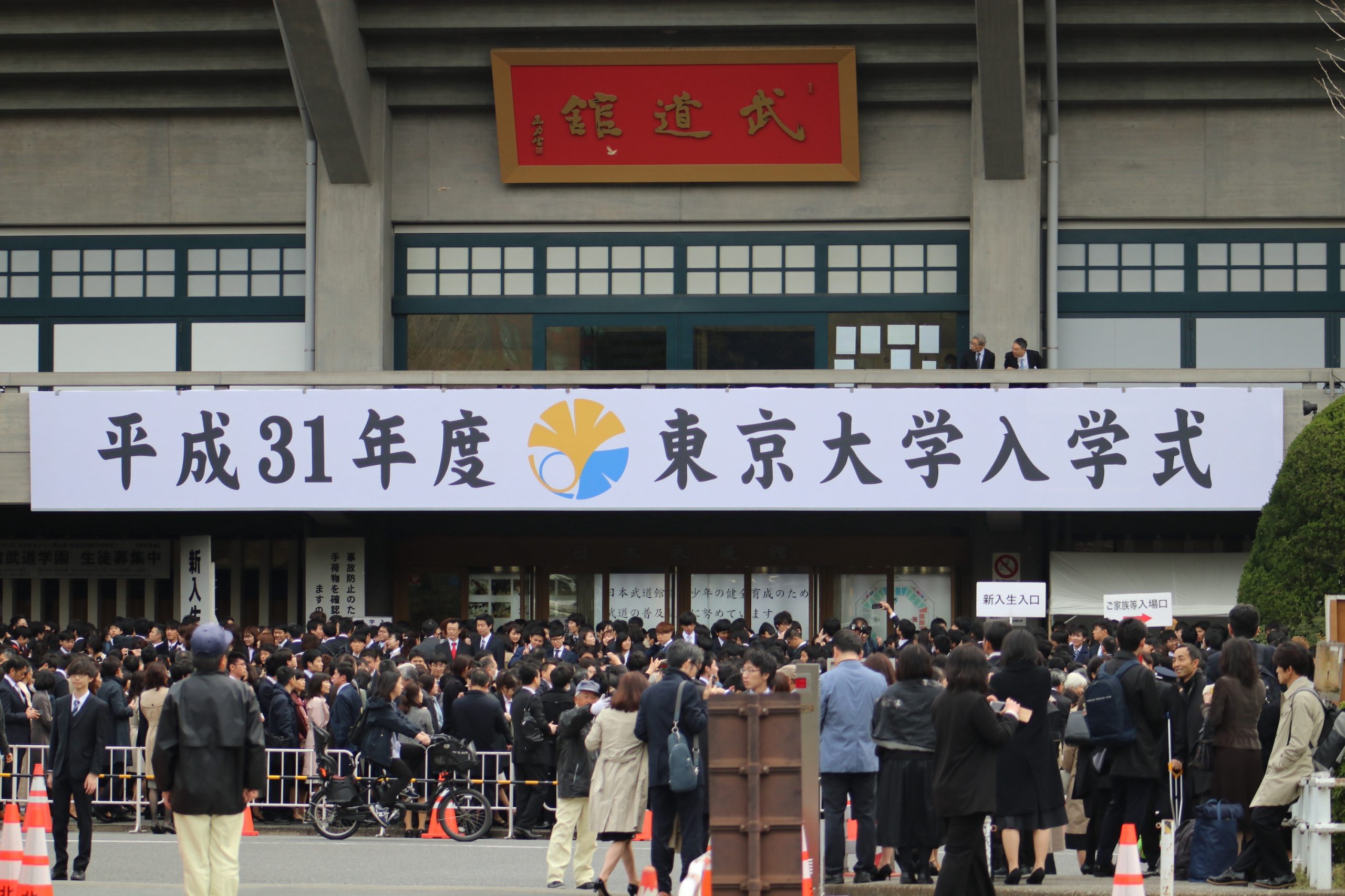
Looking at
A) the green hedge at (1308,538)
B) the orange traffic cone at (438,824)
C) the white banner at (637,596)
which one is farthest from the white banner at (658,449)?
the orange traffic cone at (438,824)

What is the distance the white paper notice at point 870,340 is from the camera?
26344 mm

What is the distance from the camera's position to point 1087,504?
21297 mm

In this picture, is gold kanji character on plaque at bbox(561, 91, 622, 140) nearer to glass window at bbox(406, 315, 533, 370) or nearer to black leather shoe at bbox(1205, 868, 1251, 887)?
glass window at bbox(406, 315, 533, 370)

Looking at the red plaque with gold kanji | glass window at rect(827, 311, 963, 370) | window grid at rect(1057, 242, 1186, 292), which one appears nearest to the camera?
the red plaque with gold kanji

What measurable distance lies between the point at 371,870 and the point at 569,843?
1.86 metres

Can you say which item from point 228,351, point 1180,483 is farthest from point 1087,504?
point 228,351

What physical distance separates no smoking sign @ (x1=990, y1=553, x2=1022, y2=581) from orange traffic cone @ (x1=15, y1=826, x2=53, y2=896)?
16.5 m

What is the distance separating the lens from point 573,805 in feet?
39.5

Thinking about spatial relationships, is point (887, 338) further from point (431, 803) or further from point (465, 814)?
point (465, 814)

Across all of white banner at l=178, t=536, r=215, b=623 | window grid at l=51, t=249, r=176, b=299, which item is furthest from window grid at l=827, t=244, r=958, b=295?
window grid at l=51, t=249, r=176, b=299

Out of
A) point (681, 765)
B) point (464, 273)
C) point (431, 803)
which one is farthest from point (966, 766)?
point (464, 273)

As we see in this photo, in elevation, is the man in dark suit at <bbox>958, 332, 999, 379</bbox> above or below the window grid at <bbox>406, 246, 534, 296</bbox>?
below

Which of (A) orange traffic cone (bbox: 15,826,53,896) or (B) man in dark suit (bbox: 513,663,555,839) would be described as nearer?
(A) orange traffic cone (bbox: 15,826,53,896)

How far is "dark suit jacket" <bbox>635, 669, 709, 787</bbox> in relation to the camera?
1066 cm
